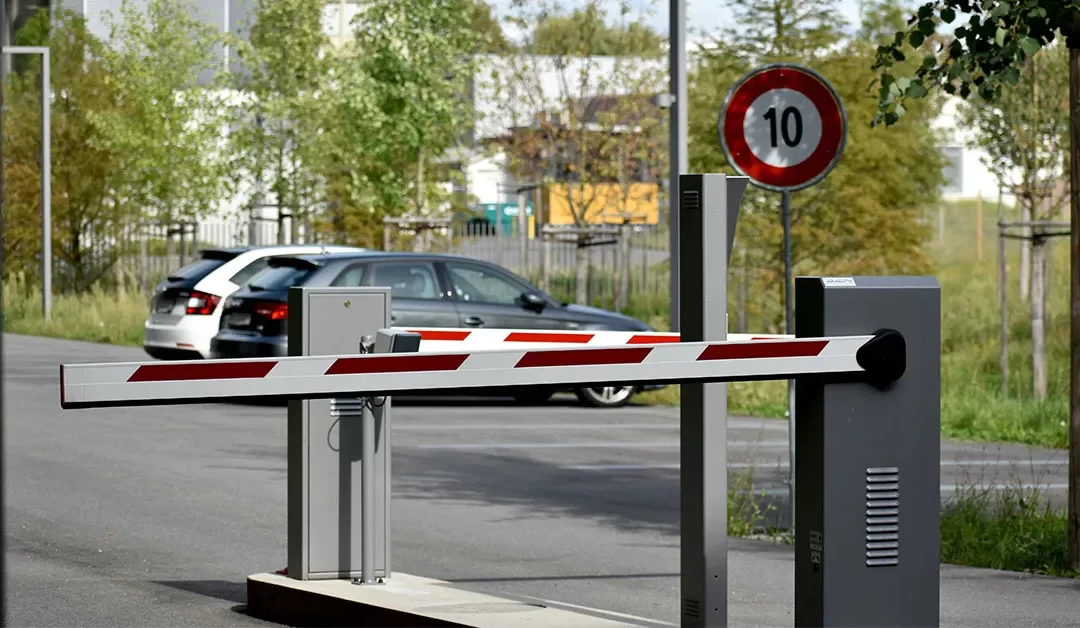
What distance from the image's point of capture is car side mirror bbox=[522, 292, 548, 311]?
17.3m

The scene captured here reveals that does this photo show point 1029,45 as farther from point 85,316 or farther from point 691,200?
point 85,316

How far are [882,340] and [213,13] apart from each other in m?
33.2

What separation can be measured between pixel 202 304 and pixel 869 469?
14.9m

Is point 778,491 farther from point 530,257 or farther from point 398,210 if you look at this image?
point 530,257

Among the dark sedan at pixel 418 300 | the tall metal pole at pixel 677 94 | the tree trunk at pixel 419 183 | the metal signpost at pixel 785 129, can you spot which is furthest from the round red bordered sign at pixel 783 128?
the tree trunk at pixel 419 183

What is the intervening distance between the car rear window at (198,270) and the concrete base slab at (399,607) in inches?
478

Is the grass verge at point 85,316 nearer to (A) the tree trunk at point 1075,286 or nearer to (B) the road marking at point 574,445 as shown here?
(B) the road marking at point 574,445

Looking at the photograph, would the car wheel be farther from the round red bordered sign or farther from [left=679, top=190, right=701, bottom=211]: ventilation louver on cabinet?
[left=679, top=190, right=701, bottom=211]: ventilation louver on cabinet

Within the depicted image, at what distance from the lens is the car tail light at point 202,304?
59.2 ft

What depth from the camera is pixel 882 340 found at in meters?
3.86

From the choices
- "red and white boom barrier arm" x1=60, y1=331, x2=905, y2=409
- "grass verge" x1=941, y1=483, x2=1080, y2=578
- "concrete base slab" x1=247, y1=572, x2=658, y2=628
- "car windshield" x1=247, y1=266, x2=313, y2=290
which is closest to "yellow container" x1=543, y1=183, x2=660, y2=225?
"car windshield" x1=247, y1=266, x2=313, y2=290

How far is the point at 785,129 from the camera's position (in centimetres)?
925

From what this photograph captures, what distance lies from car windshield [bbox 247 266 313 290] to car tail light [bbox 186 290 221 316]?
95 centimetres

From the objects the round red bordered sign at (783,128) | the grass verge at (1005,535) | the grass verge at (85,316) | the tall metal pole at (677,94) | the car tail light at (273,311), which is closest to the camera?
the grass verge at (1005,535)
